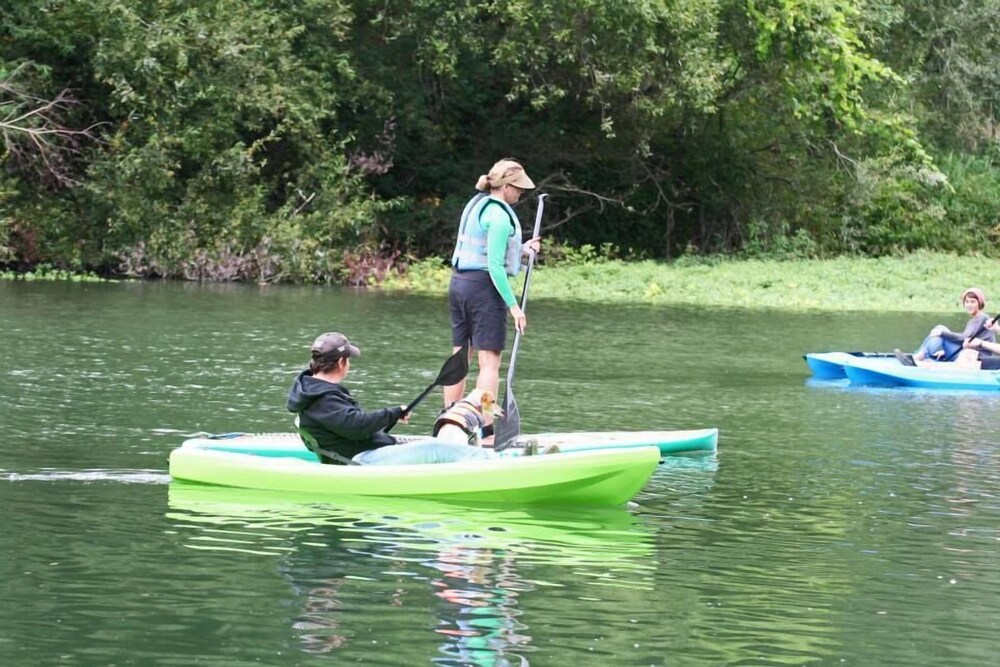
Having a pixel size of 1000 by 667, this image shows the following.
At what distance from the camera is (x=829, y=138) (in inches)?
1260

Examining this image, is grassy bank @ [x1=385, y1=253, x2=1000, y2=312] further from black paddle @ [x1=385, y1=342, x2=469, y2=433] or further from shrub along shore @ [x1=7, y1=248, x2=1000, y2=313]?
black paddle @ [x1=385, y1=342, x2=469, y2=433]

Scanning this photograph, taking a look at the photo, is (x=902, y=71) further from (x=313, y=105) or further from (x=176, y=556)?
(x=176, y=556)

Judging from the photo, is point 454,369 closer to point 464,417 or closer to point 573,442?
point 464,417

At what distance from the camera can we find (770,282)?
27125 millimetres

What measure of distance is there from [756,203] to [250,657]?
2720cm

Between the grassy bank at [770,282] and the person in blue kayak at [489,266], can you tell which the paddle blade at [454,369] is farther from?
the grassy bank at [770,282]

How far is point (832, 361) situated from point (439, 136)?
53.4 feet

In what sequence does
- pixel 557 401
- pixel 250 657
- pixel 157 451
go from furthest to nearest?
pixel 557 401 → pixel 157 451 → pixel 250 657

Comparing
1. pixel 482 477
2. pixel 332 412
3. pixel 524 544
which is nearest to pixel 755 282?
pixel 482 477

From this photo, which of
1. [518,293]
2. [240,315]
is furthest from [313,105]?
[240,315]

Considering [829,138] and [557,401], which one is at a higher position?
[829,138]

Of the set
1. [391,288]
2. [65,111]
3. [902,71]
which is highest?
[902,71]

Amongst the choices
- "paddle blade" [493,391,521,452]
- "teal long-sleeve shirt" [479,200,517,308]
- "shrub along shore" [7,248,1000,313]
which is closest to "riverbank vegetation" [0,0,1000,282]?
"shrub along shore" [7,248,1000,313]

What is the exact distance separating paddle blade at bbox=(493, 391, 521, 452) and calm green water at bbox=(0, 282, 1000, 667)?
2.77 feet
